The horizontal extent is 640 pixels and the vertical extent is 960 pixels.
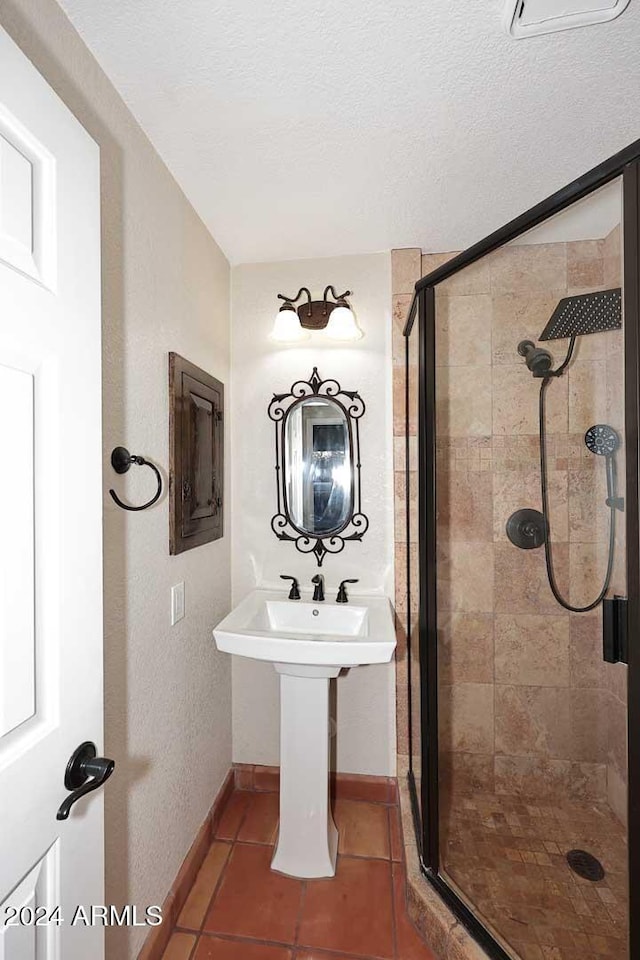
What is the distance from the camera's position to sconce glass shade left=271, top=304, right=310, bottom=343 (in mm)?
2062

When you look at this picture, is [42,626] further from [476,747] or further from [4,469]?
[476,747]

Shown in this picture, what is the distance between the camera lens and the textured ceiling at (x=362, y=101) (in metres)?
1.06

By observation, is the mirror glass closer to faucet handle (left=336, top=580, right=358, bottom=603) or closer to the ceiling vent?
faucet handle (left=336, top=580, right=358, bottom=603)

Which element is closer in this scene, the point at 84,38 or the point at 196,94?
the point at 84,38

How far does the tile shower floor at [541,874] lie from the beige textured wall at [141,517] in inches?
36.6

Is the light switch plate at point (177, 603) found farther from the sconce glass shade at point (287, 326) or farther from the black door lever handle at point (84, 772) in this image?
the sconce glass shade at point (287, 326)

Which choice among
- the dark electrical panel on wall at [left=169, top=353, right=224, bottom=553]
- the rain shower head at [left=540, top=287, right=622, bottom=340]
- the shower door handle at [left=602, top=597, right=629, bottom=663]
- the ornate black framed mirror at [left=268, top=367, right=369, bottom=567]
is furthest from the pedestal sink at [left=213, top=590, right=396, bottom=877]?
the rain shower head at [left=540, top=287, right=622, bottom=340]

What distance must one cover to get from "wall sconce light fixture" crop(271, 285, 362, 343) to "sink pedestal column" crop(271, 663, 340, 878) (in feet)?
4.45

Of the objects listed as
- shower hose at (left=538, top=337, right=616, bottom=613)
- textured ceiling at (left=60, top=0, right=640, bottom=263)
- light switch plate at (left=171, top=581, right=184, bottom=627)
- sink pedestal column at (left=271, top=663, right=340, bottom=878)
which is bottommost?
sink pedestal column at (left=271, top=663, right=340, bottom=878)

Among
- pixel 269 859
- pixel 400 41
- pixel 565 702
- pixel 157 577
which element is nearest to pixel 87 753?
pixel 157 577

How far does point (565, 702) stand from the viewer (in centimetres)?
115

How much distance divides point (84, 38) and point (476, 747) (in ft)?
6.91

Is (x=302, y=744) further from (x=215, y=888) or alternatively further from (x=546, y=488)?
(x=546, y=488)

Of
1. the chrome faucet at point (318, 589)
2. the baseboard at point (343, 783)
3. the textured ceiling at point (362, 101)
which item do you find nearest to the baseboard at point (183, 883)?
the baseboard at point (343, 783)
